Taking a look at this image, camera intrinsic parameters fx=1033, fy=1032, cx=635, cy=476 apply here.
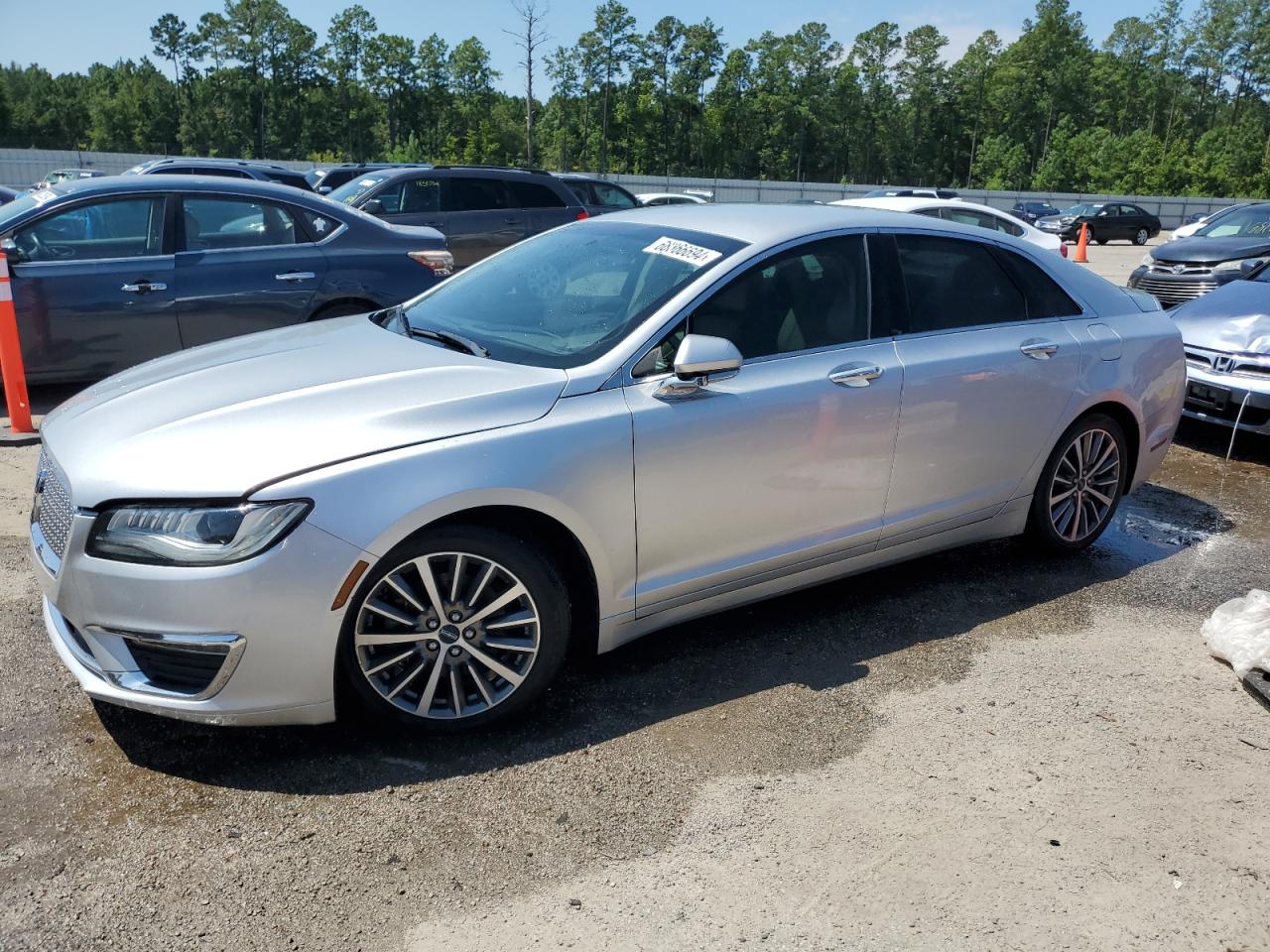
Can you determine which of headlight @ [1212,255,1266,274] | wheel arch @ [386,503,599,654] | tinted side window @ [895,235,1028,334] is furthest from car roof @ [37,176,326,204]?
headlight @ [1212,255,1266,274]

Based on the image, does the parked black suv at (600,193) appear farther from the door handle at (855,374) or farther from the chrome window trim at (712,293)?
the door handle at (855,374)

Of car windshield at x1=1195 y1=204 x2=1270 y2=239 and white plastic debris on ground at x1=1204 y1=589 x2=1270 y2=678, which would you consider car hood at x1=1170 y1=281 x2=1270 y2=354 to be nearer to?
white plastic debris on ground at x1=1204 y1=589 x2=1270 y2=678

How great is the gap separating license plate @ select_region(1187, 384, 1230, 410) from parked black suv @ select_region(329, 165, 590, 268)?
7.81 metres

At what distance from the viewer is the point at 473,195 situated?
1303 centimetres

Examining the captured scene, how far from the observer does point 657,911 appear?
2.57m

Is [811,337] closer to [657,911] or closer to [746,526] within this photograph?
[746,526]

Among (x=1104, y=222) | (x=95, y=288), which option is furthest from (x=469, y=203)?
(x=1104, y=222)

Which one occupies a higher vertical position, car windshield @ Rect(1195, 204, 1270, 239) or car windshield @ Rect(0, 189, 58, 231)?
car windshield @ Rect(0, 189, 58, 231)

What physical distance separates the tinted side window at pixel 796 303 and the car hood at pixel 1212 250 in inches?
437

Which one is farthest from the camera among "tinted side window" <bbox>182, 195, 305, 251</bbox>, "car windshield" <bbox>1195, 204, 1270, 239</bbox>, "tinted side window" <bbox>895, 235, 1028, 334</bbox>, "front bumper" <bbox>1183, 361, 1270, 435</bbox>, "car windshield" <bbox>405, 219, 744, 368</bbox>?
"car windshield" <bbox>1195, 204, 1270, 239</bbox>

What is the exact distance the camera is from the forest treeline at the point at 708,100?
97.8 meters

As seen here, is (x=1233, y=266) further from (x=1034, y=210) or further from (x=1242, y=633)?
(x=1034, y=210)

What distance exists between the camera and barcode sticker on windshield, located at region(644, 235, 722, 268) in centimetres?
380

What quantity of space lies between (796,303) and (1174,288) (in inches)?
425
